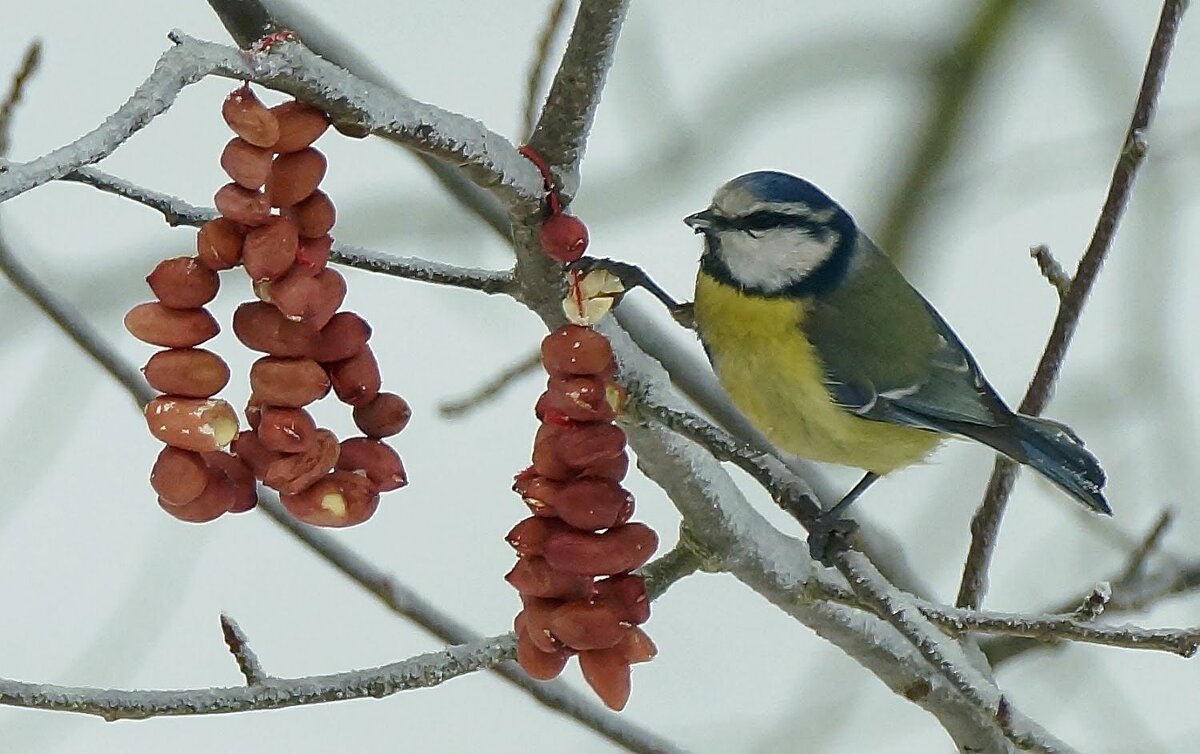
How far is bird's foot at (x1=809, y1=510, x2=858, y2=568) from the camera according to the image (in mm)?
509

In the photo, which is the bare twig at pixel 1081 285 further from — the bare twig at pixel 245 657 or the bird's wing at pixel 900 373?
the bare twig at pixel 245 657

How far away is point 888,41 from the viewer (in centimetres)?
110

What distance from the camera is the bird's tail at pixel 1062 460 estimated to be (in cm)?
66

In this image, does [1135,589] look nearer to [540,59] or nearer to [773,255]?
[773,255]

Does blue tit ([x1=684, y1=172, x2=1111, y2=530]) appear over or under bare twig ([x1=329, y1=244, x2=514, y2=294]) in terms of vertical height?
over

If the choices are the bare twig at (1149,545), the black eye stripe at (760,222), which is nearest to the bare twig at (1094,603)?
the bare twig at (1149,545)

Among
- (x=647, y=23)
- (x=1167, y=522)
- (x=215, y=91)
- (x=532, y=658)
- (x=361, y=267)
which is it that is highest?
(x=647, y=23)

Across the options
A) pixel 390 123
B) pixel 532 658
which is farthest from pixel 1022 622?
pixel 390 123

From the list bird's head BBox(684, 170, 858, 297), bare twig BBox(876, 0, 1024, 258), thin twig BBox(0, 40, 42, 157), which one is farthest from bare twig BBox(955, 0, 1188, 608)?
thin twig BBox(0, 40, 42, 157)

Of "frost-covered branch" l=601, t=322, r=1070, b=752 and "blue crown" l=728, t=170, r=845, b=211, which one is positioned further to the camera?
"blue crown" l=728, t=170, r=845, b=211

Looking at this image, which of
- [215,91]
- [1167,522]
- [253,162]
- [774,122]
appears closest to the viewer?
[253,162]

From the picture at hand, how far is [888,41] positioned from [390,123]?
834mm

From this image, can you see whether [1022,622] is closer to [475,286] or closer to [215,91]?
[475,286]

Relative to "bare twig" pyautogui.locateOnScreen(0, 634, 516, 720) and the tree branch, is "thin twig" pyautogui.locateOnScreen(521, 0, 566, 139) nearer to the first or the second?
the tree branch
